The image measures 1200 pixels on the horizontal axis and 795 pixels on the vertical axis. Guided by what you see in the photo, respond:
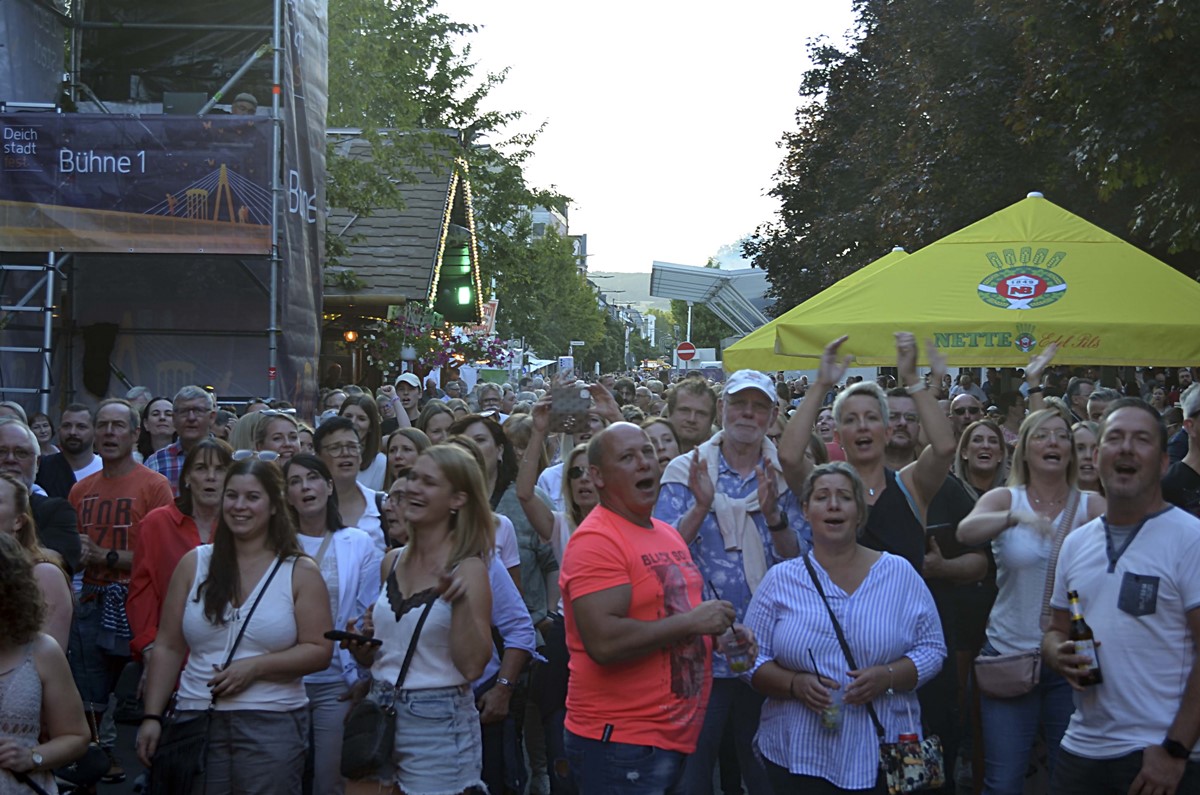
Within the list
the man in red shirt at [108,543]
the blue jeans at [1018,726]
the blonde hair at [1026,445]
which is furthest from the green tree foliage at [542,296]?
the blue jeans at [1018,726]

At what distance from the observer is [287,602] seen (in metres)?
5.21

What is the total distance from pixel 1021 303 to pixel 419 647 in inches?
238

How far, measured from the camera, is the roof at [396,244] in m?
23.2

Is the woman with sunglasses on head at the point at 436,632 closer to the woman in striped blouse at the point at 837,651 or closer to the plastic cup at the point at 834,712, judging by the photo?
the woman in striped blouse at the point at 837,651

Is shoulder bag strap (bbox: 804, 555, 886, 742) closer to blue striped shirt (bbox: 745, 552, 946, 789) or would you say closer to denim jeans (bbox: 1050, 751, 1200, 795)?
blue striped shirt (bbox: 745, 552, 946, 789)

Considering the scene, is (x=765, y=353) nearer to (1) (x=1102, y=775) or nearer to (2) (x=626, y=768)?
(1) (x=1102, y=775)

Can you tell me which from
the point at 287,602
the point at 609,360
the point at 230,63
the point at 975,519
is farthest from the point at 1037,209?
the point at 609,360

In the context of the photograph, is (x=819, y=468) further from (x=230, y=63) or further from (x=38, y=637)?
(x=230, y=63)

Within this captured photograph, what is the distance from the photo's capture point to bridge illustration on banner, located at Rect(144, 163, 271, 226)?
1413cm

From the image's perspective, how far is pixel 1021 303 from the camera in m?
9.58

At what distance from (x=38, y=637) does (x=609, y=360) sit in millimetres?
113315

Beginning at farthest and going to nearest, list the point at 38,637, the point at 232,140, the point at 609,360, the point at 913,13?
the point at 609,360 → the point at 913,13 → the point at 232,140 → the point at 38,637

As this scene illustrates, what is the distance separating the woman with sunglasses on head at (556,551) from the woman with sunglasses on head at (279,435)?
1.45 metres

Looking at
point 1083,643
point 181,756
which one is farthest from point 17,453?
point 1083,643
